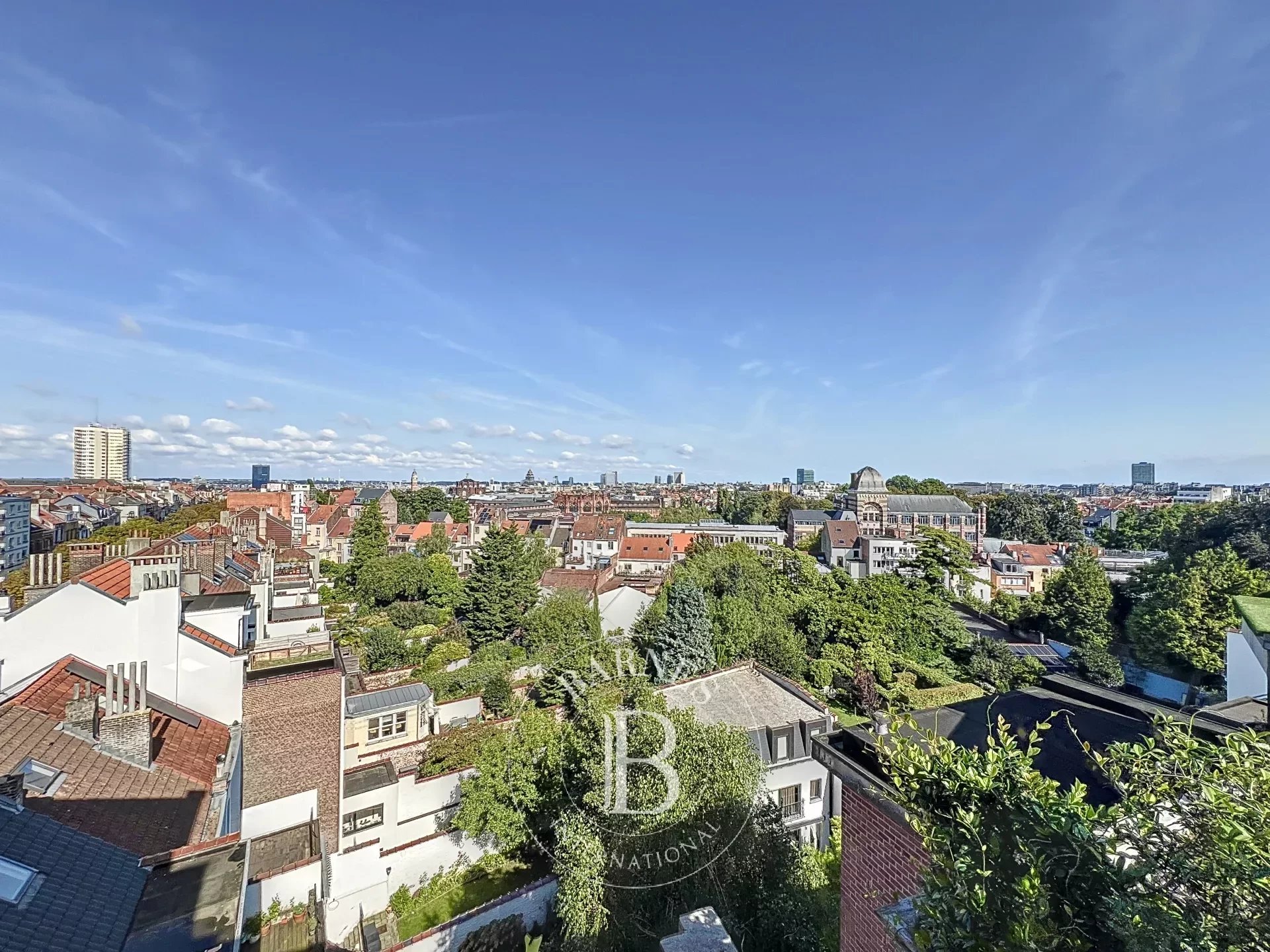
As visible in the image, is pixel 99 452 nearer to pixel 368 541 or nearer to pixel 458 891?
pixel 368 541

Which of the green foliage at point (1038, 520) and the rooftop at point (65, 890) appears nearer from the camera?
Answer: the rooftop at point (65, 890)

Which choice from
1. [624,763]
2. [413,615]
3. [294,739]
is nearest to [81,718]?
[294,739]

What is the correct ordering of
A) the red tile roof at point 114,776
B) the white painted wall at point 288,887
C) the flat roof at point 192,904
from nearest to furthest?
the flat roof at point 192,904 → the red tile roof at point 114,776 → the white painted wall at point 288,887

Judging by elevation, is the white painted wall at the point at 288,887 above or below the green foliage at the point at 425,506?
below

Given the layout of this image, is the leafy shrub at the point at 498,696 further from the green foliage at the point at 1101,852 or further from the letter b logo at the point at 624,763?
the green foliage at the point at 1101,852

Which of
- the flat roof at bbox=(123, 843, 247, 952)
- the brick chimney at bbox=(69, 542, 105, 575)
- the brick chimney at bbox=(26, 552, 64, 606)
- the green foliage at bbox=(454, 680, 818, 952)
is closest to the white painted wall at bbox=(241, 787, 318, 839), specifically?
the green foliage at bbox=(454, 680, 818, 952)

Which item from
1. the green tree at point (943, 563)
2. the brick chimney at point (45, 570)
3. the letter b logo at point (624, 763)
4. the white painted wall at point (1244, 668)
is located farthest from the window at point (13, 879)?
the green tree at point (943, 563)

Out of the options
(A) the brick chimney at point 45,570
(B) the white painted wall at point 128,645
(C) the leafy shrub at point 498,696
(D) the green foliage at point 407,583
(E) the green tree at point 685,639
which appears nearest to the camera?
(B) the white painted wall at point 128,645
